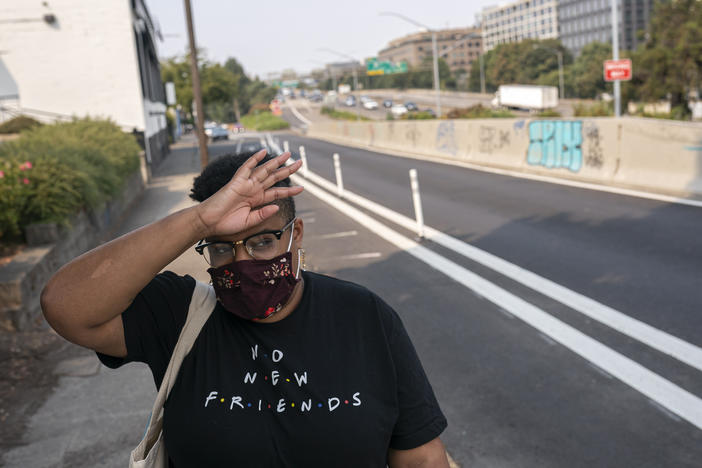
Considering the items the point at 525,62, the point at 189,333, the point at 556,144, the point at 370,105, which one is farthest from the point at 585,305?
the point at 525,62

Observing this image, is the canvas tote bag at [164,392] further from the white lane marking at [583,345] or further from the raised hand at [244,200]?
the white lane marking at [583,345]

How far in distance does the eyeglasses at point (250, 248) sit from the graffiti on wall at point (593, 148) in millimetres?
15782

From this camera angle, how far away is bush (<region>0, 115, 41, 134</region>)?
30.0m

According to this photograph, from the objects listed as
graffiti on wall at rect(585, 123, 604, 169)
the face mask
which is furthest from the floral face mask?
graffiti on wall at rect(585, 123, 604, 169)

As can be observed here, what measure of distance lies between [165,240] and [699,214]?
1143cm

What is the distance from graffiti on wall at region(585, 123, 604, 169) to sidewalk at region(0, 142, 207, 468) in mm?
13303

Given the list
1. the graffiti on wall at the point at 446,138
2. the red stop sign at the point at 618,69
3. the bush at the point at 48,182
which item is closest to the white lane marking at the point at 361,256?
the bush at the point at 48,182

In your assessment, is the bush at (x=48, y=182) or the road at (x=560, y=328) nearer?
the road at (x=560, y=328)

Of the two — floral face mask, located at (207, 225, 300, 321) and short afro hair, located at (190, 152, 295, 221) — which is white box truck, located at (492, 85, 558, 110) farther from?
floral face mask, located at (207, 225, 300, 321)

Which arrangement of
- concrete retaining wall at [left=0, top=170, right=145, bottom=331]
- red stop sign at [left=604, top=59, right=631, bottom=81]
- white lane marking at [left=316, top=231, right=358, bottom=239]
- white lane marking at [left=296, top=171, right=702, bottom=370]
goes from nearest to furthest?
white lane marking at [left=296, top=171, right=702, bottom=370] → concrete retaining wall at [left=0, top=170, right=145, bottom=331] → white lane marking at [left=316, top=231, right=358, bottom=239] → red stop sign at [left=604, top=59, right=631, bottom=81]

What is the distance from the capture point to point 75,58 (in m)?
33.3

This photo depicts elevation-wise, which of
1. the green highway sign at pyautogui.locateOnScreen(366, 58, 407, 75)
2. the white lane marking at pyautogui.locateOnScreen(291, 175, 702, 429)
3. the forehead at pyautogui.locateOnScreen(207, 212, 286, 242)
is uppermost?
the green highway sign at pyautogui.locateOnScreen(366, 58, 407, 75)

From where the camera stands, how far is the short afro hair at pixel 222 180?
2.42 m

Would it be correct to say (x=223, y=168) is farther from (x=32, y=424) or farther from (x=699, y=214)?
(x=699, y=214)
